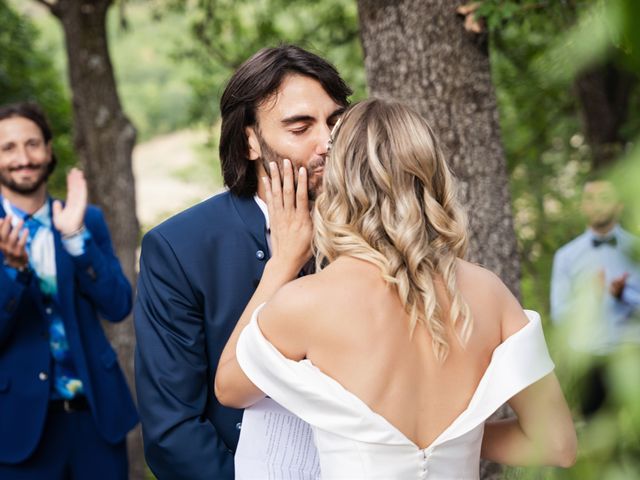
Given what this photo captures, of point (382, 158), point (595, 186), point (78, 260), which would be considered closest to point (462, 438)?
point (382, 158)

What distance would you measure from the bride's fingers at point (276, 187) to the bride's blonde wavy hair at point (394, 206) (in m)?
0.31

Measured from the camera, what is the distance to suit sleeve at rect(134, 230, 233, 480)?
233cm

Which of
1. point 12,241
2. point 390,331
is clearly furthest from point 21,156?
point 390,331

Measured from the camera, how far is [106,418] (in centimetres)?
392

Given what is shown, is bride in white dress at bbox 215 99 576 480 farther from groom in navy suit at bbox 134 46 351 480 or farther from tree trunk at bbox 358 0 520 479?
tree trunk at bbox 358 0 520 479

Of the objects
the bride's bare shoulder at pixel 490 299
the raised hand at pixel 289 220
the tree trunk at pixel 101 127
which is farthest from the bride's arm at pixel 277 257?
the tree trunk at pixel 101 127

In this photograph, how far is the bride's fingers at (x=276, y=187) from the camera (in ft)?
7.58

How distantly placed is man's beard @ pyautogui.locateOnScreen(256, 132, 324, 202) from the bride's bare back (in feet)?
1.55

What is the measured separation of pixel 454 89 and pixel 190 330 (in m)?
1.63

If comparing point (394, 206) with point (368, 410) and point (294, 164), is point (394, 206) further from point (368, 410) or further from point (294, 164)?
point (294, 164)

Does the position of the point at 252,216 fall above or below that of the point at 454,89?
below

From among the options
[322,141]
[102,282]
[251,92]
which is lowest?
[102,282]

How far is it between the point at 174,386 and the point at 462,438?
78 centimetres

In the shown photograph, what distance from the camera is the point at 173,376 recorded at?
92.1 inches
